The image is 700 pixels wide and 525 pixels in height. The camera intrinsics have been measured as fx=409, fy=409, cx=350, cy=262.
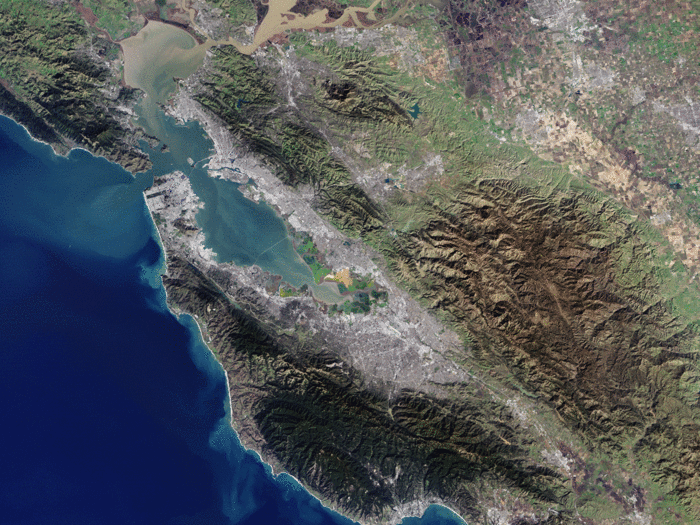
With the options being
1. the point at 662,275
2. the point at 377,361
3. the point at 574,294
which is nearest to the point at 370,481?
the point at 377,361

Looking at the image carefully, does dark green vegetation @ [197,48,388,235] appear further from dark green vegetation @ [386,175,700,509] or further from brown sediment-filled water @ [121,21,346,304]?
dark green vegetation @ [386,175,700,509]

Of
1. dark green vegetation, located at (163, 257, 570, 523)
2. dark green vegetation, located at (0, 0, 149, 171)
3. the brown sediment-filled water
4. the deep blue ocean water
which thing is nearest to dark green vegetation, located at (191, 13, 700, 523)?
the brown sediment-filled water

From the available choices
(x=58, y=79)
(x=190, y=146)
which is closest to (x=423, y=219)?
(x=190, y=146)

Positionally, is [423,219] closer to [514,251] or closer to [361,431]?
[514,251]

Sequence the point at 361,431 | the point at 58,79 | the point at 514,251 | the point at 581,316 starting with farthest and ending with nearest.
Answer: the point at 58,79, the point at 361,431, the point at 514,251, the point at 581,316

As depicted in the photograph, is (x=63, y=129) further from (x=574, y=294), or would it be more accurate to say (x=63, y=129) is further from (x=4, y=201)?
(x=574, y=294)

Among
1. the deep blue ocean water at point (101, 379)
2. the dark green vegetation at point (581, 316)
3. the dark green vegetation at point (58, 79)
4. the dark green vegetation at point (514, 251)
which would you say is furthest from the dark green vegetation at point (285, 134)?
the deep blue ocean water at point (101, 379)
